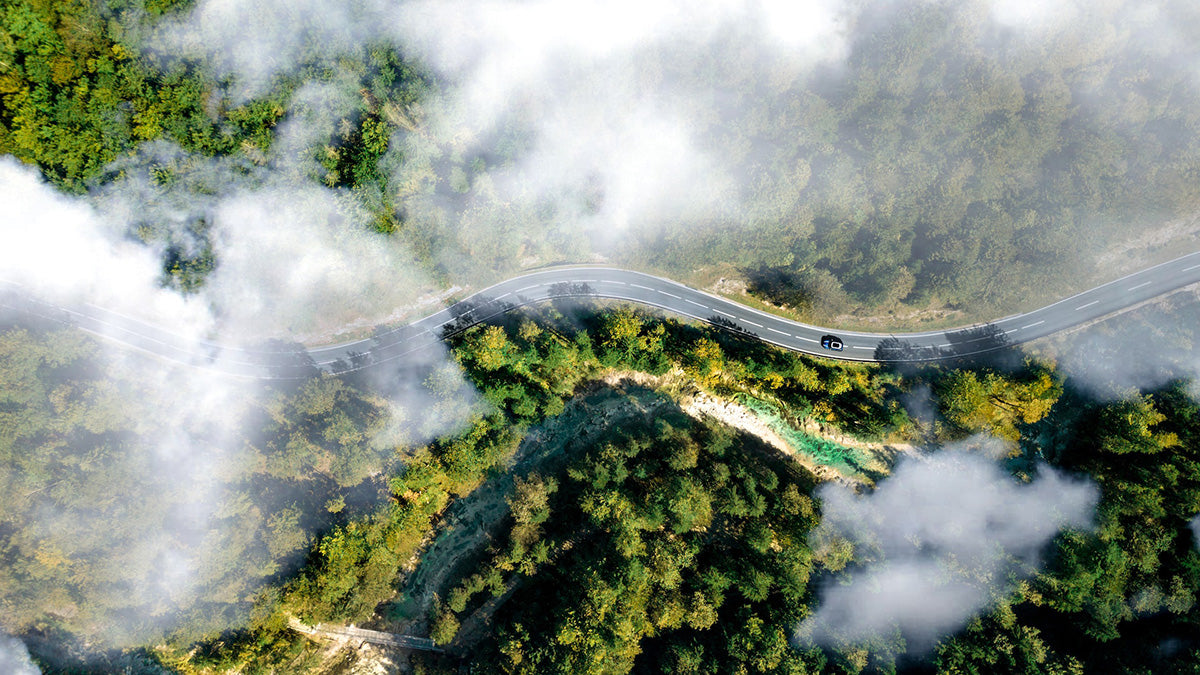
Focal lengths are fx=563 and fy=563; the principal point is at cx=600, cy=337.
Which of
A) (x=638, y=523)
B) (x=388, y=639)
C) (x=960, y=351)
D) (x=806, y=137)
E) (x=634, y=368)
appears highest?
(x=806, y=137)

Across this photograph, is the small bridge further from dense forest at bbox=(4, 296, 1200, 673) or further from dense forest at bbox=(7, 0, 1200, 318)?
dense forest at bbox=(7, 0, 1200, 318)

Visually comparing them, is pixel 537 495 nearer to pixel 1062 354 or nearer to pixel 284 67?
pixel 284 67

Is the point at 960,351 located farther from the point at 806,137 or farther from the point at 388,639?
the point at 388,639

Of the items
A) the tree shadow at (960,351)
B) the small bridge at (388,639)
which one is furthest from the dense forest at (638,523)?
the small bridge at (388,639)

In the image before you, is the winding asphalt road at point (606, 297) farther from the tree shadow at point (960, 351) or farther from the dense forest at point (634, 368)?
the dense forest at point (634, 368)

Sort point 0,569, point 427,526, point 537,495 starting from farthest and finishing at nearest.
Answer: point 427,526
point 537,495
point 0,569

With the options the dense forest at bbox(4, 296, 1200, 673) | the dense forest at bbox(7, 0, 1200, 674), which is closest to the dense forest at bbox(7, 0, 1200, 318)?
the dense forest at bbox(7, 0, 1200, 674)

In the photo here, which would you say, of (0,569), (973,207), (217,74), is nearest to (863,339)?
(973,207)

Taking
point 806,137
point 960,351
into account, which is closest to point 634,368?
point 806,137
